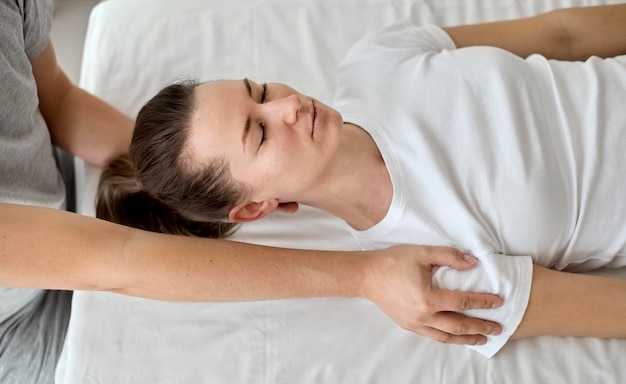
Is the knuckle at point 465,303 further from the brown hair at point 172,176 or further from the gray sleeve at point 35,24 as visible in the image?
the gray sleeve at point 35,24

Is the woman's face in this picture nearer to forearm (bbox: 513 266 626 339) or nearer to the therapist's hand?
the therapist's hand

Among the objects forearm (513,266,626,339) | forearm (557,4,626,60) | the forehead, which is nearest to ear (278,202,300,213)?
the forehead

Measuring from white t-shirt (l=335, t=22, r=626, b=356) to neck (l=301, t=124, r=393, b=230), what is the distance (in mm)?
27

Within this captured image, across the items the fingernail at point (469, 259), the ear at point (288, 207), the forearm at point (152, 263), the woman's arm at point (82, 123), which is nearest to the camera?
the forearm at point (152, 263)

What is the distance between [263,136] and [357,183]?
8.3 inches

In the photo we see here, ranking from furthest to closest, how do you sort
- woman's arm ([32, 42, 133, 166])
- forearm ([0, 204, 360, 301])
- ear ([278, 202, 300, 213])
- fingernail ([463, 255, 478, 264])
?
woman's arm ([32, 42, 133, 166])
ear ([278, 202, 300, 213])
fingernail ([463, 255, 478, 264])
forearm ([0, 204, 360, 301])

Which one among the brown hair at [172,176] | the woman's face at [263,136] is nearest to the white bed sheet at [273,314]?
the brown hair at [172,176]

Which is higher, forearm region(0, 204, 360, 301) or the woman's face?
the woman's face

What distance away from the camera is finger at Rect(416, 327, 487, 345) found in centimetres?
109

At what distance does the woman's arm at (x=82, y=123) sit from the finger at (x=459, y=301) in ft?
2.46

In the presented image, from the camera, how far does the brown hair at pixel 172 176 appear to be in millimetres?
1090

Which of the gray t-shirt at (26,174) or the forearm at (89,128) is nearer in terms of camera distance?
the gray t-shirt at (26,174)

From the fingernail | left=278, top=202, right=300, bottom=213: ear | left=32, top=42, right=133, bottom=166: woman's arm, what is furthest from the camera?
left=32, top=42, right=133, bottom=166: woman's arm

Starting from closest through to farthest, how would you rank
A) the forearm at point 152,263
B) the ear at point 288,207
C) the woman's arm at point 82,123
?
the forearm at point 152,263 < the ear at point 288,207 < the woman's arm at point 82,123
